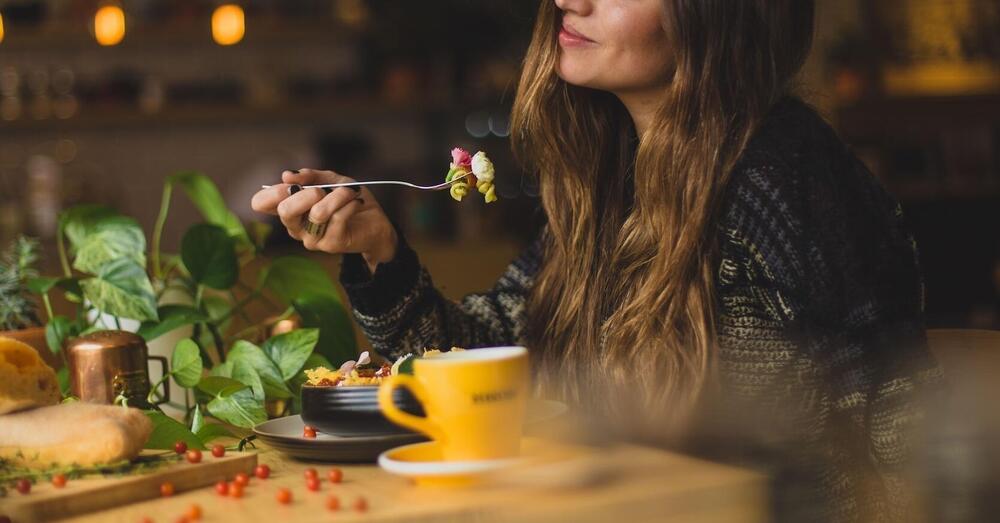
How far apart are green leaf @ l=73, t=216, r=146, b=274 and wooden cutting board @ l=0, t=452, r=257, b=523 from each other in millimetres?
541

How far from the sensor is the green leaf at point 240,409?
43.5 inches

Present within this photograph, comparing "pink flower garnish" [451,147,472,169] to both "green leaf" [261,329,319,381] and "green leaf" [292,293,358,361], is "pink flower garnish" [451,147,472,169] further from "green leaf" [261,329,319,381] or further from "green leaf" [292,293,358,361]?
"green leaf" [292,293,358,361]

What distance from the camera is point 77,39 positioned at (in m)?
4.45

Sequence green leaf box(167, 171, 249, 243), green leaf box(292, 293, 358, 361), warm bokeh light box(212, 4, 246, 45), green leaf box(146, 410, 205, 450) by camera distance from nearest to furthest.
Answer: green leaf box(146, 410, 205, 450) < green leaf box(292, 293, 358, 361) < green leaf box(167, 171, 249, 243) < warm bokeh light box(212, 4, 246, 45)

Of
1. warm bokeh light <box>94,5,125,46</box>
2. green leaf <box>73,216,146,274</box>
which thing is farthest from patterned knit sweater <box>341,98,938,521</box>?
warm bokeh light <box>94,5,125,46</box>

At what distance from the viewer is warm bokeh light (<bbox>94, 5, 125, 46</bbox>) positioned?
4.18 meters

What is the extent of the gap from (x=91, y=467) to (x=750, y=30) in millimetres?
861

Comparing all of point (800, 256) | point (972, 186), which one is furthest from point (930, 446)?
point (972, 186)

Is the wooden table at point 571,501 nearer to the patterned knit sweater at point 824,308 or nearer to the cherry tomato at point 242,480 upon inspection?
the cherry tomato at point 242,480

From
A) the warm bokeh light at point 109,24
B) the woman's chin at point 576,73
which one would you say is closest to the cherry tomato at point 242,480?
the woman's chin at point 576,73

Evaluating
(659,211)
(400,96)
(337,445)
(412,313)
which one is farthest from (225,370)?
(400,96)

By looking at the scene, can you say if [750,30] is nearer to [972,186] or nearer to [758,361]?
[758,361]

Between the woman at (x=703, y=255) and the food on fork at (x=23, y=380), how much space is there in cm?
34

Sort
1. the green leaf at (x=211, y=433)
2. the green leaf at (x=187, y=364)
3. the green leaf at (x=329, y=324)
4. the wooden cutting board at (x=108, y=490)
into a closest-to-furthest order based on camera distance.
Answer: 1. the wooden cutting board at (x=108, y=490)
2. the green leaf at (x=211, y=433)
3. the green leaf at (x=187, y=364)
4. the green leaf at (x=329, y=324)
